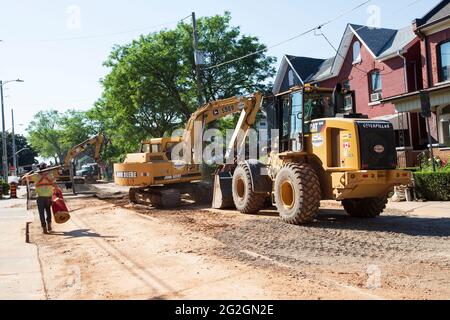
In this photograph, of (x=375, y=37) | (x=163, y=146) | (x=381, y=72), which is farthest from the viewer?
(x=375, y=37)

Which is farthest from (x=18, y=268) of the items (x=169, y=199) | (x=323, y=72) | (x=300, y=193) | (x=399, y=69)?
(x=323, y=72)

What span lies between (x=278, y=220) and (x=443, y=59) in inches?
607

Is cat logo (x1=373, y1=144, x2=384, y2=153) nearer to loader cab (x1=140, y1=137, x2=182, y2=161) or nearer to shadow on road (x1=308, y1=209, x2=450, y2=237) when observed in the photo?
shadow on road (x1=308, y1=209, x2=450, y2=237)

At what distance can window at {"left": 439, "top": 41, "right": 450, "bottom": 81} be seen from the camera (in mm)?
22281

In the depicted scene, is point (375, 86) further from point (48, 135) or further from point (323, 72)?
point (48, 135)

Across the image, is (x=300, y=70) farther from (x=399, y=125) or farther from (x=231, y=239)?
(x=231, y=239)

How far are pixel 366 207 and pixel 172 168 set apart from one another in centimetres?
773

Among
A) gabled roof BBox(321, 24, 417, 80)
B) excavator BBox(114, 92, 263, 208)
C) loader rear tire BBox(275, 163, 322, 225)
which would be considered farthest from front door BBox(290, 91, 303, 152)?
gabled roof BBox(321, 24, 417, 80)

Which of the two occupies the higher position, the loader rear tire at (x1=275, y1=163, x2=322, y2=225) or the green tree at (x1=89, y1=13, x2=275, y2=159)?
the green tree at (x1=89, y1=13, x2=275, y2=159)

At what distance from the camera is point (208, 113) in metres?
17.1

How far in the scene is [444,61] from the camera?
22.5 metres

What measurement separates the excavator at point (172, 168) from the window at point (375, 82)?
45.7 ft

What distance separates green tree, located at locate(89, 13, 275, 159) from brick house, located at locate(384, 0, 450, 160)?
12.1m
